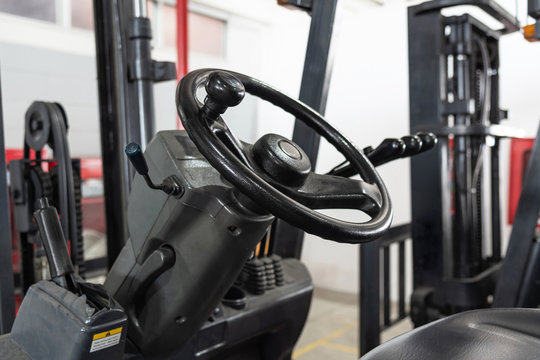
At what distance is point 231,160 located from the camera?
0.91 m

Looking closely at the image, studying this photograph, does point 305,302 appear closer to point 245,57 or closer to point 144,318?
point 144,318

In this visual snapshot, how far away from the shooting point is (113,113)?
2.06 meters

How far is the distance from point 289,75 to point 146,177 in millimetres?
5051

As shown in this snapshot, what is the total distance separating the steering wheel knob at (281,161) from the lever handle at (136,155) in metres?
0.22

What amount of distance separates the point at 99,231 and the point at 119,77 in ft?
9.67

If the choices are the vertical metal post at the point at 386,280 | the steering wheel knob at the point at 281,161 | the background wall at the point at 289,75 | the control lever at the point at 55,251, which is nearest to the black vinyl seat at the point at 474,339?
the steering wheel knob at the point at 281,161

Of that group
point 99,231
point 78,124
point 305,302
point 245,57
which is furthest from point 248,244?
point 245,57

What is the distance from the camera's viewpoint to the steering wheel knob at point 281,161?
1032mm

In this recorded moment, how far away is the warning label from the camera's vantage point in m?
1.10

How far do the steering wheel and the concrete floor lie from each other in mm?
2866

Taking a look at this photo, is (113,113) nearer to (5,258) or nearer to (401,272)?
(5,258)

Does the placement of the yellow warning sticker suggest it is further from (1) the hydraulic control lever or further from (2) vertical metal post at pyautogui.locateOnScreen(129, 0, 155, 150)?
(2) vertical metal post at pyautogui.locateOnScreen(129, 0, 155, 150)

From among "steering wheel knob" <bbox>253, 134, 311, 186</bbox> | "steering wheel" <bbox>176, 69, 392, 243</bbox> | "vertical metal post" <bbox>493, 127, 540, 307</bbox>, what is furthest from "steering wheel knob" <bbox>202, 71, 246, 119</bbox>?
"vertical metal post" <bbox>493, 127, 540, 307</bbox>

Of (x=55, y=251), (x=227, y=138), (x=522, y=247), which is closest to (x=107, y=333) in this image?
(x=55, y=251)
